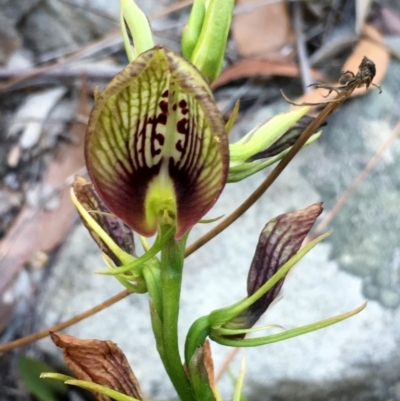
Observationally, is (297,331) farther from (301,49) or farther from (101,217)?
(301,49)

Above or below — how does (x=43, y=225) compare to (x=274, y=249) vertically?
above

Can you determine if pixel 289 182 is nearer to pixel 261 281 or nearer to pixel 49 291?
pixel 49 291

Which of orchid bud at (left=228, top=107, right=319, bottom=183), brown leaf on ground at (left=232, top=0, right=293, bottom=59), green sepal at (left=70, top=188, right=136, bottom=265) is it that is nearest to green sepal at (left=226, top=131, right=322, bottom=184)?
orchid bud at (left=228, top=107, right=319, bottom=183)

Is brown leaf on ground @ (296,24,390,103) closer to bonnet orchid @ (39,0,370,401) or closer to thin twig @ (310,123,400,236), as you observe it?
thin twig @ (310,123,400,236)

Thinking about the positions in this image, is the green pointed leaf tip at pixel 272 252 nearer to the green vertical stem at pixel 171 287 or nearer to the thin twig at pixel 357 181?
the green vertical stem at pixel 171 287

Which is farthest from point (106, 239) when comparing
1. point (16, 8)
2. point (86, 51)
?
point (16, 8)

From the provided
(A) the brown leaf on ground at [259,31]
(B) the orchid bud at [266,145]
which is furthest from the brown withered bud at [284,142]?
(A) the brown leaf on ground at [259,31]
